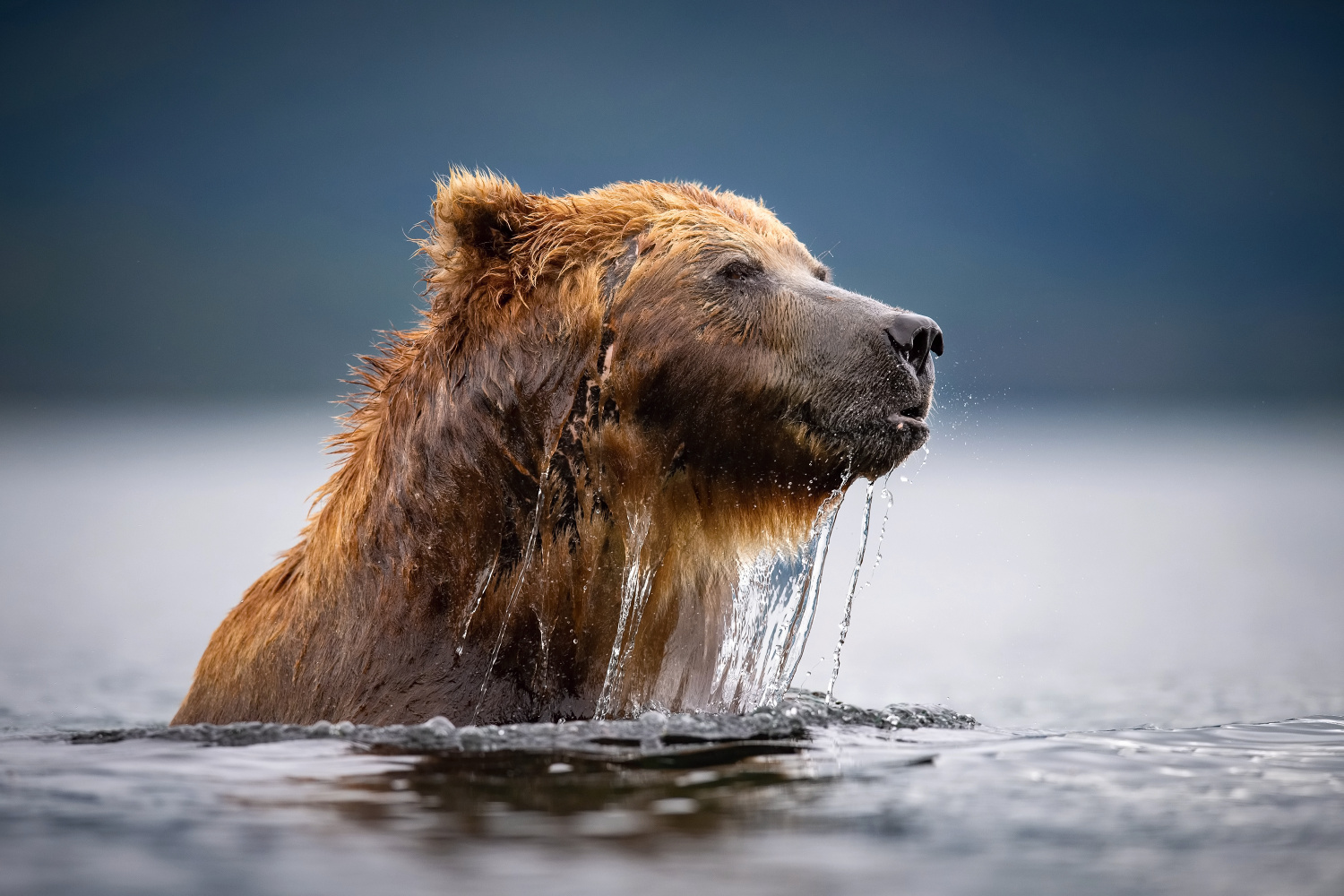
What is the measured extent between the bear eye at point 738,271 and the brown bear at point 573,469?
0.01 m

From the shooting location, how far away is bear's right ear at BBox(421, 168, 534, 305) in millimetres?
4344

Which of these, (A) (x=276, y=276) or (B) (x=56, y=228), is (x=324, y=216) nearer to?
(A) (x=276, y=276)

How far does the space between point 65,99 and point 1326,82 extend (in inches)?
5138

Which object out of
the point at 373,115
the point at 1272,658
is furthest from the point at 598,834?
the point at 373,115

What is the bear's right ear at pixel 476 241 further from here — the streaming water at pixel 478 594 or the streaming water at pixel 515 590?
the streaming water at pixel 478 594

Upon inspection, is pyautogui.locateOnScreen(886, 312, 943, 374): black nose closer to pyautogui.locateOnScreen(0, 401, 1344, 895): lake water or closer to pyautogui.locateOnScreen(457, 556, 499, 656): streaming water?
A: pyautogui.locateOnScreen(0, 401, 1344, 895): lake water

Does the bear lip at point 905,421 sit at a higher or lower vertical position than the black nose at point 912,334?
lower

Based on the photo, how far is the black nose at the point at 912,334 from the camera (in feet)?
14.2

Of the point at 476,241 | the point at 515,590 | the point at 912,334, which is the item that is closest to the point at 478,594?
the point at 515,590

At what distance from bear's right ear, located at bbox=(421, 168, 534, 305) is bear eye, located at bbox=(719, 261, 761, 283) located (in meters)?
0.66

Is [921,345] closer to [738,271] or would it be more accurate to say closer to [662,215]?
[738,271]

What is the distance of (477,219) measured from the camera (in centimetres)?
439

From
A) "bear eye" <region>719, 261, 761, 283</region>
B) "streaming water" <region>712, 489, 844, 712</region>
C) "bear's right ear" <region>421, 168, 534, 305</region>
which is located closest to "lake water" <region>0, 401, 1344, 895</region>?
"streaming water" <region>712, 489, 844, 712</region>

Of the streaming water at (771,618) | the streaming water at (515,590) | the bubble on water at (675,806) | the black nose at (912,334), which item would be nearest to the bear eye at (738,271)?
the black nose at (912,334)
